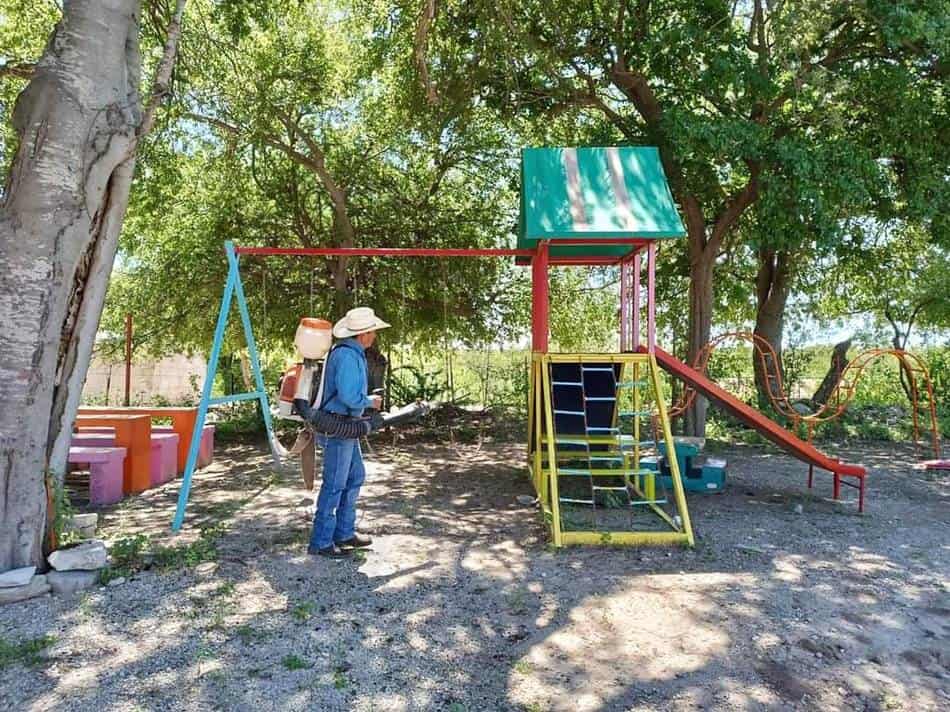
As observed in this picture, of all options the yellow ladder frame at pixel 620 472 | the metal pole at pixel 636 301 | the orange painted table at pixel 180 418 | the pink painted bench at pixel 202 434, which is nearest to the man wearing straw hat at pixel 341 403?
the yellow ladder frame at pixel 620 472

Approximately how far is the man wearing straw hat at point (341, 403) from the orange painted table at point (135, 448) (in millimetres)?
3137

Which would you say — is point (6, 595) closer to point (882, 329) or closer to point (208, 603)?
point (208, 603)

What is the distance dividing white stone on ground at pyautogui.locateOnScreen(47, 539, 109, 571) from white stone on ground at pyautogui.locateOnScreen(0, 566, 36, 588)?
174mm

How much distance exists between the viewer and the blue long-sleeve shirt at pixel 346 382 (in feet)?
16.3

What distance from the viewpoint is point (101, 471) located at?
6.84 metres

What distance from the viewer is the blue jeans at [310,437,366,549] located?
505 cm

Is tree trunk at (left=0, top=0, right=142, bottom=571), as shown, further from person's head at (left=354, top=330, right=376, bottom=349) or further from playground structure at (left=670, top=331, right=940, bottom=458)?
playground structure at (left=670, top=331, right=940, bottom=458)

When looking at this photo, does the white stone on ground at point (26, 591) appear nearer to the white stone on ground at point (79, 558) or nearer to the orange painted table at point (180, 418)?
the white stone on ground at point (79, 558)

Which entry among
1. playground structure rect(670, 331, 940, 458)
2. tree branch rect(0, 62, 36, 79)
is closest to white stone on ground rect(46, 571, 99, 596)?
tree branch rect(0, 62, 36, 79)

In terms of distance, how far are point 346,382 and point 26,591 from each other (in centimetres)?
215

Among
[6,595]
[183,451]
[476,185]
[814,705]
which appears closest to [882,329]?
[476,185]

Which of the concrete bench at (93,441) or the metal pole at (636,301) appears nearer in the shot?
the metal pole at (636,301)

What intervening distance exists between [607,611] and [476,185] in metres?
9.43

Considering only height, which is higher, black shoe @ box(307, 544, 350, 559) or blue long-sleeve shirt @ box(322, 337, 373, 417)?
blue long-sleeve shirt @ box(322, 337, 373, 417)
